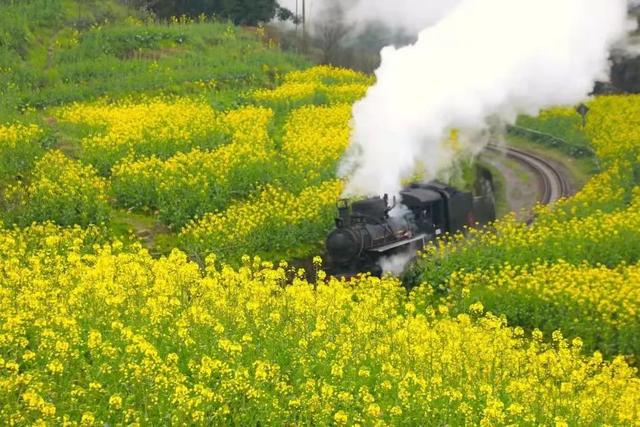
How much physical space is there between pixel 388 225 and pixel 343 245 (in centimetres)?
147

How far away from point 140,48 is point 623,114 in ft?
81.4

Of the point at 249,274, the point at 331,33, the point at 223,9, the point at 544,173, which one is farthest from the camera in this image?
the point at 331,33

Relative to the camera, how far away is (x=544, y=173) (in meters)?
32.2

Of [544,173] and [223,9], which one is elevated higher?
[223,9]

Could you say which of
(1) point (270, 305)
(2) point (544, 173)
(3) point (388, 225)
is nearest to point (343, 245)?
(3) point (388, 225)

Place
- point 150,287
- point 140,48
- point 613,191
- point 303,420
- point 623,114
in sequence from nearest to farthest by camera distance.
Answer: point 303,420, point 150,287, point 613,191, point 623,114, point 140,48

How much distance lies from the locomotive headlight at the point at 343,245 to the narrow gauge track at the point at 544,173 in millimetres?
12917

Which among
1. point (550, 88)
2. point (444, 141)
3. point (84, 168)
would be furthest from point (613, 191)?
point (84, 168)

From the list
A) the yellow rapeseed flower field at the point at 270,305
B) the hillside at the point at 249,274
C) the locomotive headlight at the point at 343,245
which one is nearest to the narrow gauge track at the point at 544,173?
the hillside at the point at 249,274

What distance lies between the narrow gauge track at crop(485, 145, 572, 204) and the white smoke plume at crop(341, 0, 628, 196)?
7.81m

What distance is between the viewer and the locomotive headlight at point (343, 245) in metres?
17.0

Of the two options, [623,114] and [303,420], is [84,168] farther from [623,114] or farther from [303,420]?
[623,114]

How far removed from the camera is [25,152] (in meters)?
23.0

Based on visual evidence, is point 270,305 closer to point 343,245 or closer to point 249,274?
point 249,274
